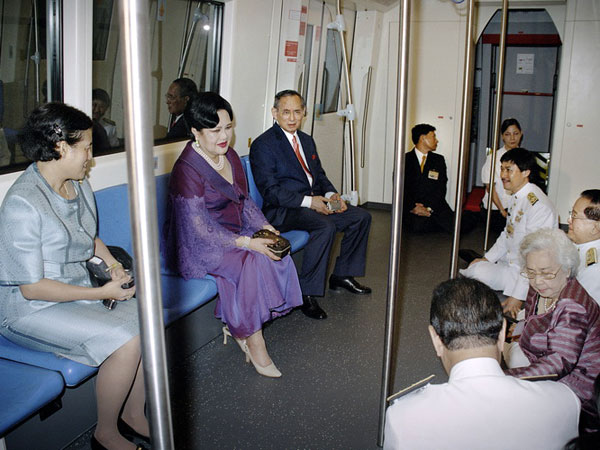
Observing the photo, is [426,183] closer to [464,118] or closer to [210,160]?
[210,160]

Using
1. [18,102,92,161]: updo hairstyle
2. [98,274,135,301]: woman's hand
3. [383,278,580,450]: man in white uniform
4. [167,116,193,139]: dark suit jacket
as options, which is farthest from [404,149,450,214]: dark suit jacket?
[383,278,580,450]: man in white uniform

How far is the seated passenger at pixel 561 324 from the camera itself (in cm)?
218

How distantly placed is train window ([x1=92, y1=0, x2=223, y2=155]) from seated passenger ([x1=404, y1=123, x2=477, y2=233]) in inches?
102

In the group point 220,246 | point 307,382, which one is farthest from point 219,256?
point 307,382

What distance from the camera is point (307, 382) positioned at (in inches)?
127

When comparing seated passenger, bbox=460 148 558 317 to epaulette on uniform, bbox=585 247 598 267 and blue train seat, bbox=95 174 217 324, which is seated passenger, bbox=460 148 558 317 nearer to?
epaulette on uniform, bbox=585 247 598 267

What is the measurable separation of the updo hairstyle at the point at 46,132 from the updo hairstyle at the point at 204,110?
102cm

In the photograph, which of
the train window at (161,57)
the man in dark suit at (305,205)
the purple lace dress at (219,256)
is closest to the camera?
the purple lace dress at (219,256)

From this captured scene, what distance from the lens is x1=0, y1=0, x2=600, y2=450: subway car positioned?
2.46 metres

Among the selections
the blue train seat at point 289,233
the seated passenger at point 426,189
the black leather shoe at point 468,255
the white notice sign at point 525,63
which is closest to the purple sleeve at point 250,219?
the blue train seat at point 289,233

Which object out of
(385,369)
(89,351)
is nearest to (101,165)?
(89,351)

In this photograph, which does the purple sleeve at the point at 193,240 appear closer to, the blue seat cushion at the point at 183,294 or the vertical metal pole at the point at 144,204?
the blue seat cushion at the point at 183,294

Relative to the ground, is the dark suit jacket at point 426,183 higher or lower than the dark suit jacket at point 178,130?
lower

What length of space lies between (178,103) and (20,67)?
1.40 metres
